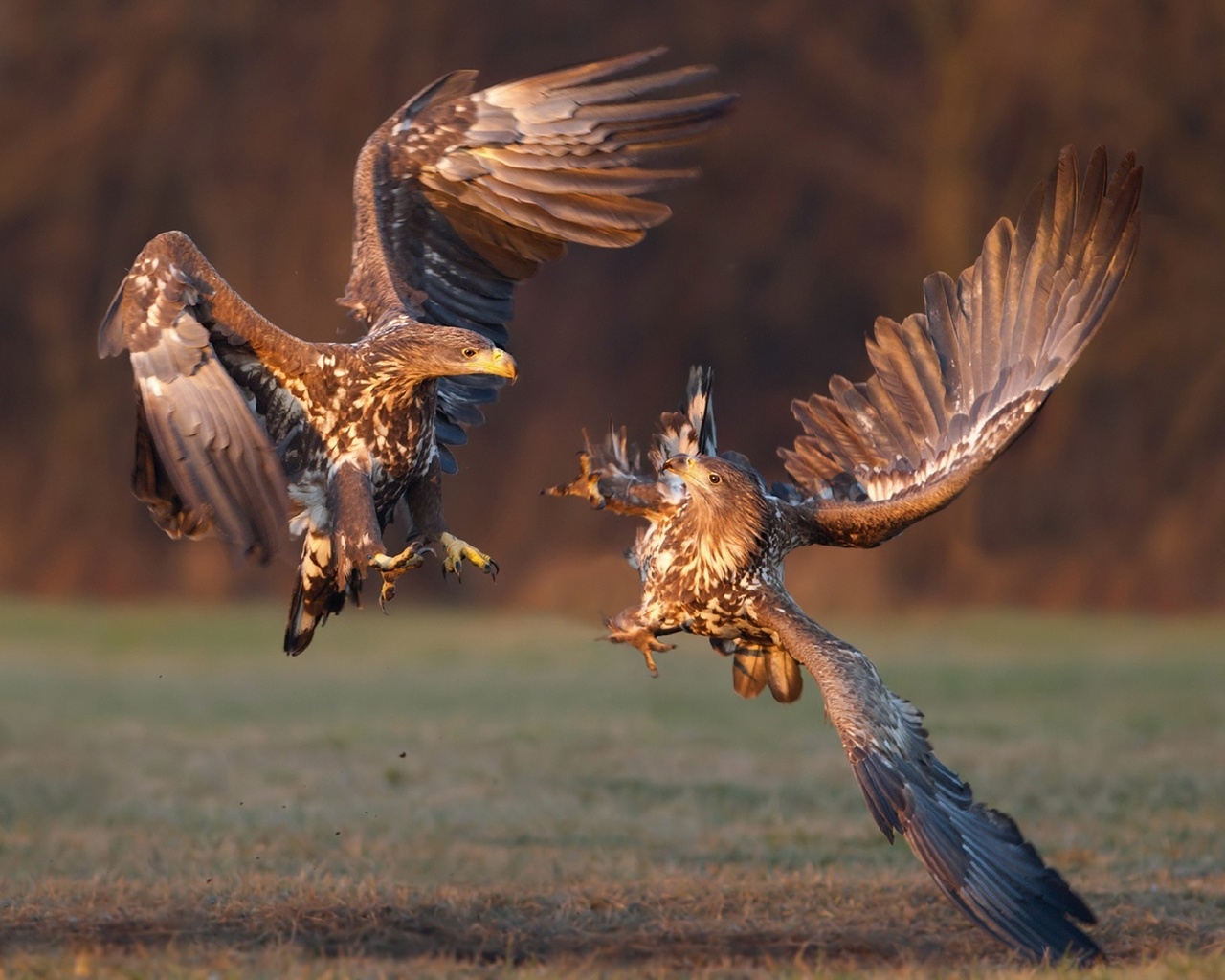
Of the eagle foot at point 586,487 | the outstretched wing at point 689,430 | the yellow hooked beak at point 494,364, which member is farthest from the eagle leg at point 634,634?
the yellow hooked beak at point 494,364

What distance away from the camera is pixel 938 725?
12.0 metres

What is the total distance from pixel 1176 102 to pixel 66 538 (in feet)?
37.2

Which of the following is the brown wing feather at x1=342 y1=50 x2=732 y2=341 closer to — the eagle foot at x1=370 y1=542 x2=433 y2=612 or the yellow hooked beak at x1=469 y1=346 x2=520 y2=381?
the yellow hooked beak at x1=469 y1=346 x2=520 y2=381

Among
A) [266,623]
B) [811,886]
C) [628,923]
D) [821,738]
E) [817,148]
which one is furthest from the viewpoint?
[817,148]

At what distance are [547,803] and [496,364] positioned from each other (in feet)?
11.5

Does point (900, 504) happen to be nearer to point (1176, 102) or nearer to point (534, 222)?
point (534, 222)

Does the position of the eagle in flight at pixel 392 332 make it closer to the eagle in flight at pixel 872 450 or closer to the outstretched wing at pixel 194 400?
the outstretched wing at pixel 194 400

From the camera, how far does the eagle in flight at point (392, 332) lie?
6.25 m

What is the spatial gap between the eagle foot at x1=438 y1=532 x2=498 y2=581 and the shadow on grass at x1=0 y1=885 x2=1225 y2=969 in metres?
1.08

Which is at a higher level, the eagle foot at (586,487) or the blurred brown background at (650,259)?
the blurred brown background at (650,259)

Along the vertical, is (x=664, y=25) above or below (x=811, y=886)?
above

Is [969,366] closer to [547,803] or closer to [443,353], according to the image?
[443,353]

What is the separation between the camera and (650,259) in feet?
65.7

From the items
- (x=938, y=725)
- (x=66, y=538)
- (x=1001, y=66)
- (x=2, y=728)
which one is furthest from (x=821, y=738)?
(x=66, y=538)
